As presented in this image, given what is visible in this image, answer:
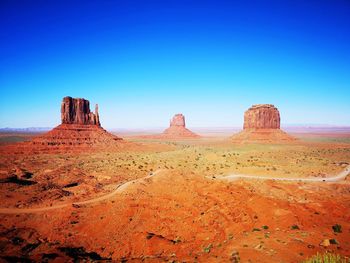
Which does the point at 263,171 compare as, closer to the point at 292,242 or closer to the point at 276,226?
the point at 276,226

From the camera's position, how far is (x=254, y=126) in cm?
11506

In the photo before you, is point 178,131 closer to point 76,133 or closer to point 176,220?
point 76,133

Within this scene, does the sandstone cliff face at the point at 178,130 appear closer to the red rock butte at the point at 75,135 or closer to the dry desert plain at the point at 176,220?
the red rock butte at the point at 75,135

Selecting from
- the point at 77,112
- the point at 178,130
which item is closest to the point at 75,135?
the point at 77,112

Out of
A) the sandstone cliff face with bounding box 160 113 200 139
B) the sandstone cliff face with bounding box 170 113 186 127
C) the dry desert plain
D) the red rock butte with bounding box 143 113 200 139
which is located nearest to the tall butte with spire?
the dry desert plain

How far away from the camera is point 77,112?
87.1 m

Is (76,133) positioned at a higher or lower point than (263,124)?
lower

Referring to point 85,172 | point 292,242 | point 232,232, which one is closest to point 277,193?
point 232,232

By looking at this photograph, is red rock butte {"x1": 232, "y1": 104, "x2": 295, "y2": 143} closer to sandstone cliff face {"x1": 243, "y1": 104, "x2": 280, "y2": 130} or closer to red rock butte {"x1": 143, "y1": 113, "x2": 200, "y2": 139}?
sandstone cliff face {"x1": 243, "y1": 104, "x2": 280, "y2": 130}

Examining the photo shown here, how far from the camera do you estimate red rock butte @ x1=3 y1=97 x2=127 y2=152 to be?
7525 cm

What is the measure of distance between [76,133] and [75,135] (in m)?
1.29

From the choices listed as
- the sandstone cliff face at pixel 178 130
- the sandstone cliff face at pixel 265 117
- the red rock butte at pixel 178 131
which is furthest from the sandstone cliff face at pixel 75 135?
the sandstone cliff face at pixel 178 130

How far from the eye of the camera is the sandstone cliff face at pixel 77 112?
84.0 meters

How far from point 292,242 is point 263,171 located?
2695cm
